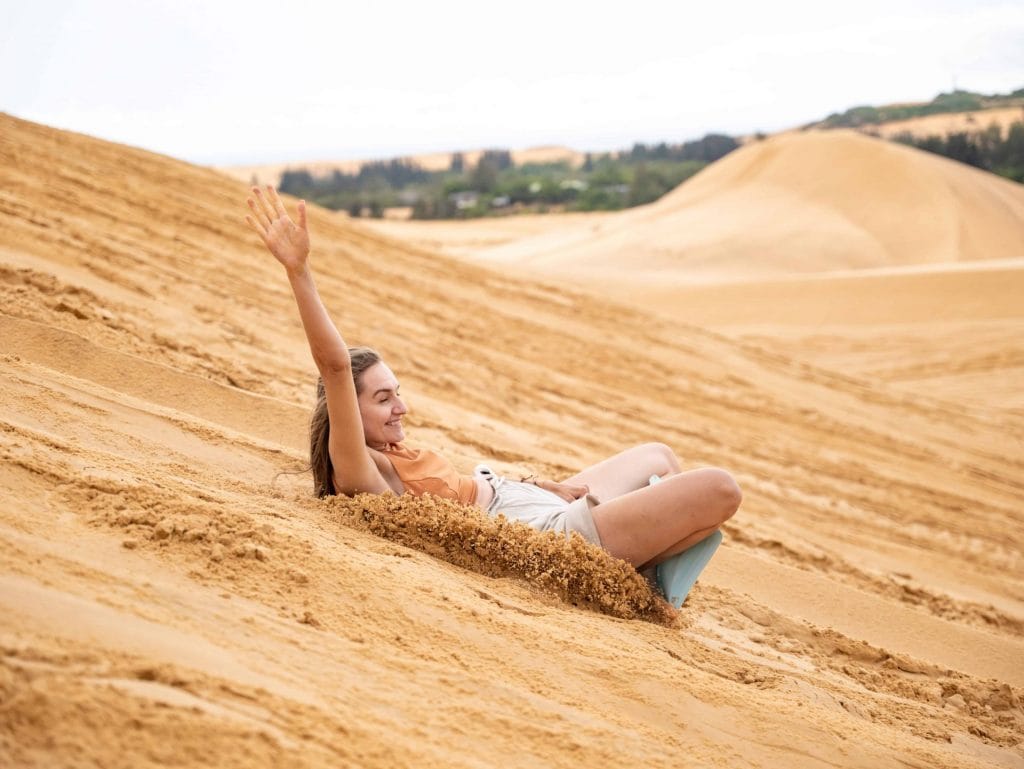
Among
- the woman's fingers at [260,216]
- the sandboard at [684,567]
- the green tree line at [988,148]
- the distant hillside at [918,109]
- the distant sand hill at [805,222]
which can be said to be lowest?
the sandboard at [684,567]

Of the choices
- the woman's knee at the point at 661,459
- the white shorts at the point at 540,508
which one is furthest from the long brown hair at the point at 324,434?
the woman's knee at the point at 661,459

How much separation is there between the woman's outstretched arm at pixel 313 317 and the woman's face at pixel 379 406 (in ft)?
0.58

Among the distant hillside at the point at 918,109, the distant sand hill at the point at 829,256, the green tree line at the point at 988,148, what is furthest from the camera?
the distant hillside at the point at 918,109

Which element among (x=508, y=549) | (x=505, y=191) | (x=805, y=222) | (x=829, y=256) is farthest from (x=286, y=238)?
(x=505, y=191)

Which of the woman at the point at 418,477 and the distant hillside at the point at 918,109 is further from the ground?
the distant hillside at the point at 918,109

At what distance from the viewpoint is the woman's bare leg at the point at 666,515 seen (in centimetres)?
307

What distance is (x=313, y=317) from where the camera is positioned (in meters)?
2.98

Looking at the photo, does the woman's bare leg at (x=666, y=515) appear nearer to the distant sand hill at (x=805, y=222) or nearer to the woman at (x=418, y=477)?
the woman at (x=418, y=477)

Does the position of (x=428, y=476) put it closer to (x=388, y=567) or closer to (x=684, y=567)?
(x=388, y=567)

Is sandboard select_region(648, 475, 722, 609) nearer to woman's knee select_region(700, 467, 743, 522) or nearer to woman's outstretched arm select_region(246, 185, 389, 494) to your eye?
woman's knee select_region(700, 467, 743, 522)

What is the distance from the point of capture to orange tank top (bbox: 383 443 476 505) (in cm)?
332

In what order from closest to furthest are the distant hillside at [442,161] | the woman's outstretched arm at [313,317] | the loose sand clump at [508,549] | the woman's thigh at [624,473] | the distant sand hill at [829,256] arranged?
the woman's outstretched arm at [313,317] < the loose sand clump at [508,549] < the woman's thigh at [624,473] < the distant sand hill at [829,256] < the distant hillside at [442,161]

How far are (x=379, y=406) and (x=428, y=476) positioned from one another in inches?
11.3

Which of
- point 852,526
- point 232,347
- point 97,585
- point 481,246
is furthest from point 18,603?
point 481,246
